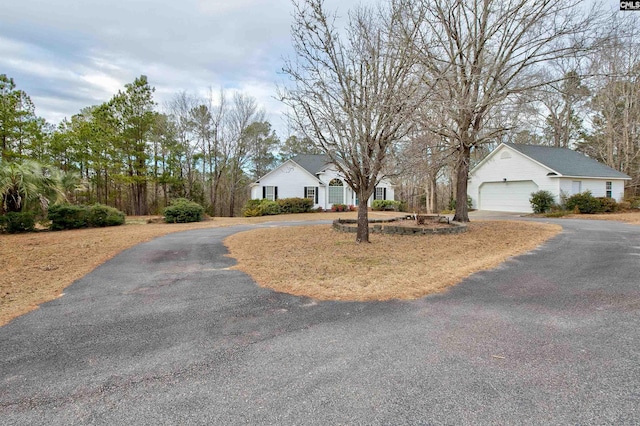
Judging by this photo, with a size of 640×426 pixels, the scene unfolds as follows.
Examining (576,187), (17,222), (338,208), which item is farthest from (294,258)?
(576,187)

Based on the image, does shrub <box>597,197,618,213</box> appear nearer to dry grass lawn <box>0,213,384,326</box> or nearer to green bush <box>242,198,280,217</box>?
green bush <box>242,198,280,217</box>

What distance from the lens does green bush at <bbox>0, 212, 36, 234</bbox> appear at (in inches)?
473

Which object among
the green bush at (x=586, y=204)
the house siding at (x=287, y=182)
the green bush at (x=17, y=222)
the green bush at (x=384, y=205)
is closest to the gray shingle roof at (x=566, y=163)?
the green bush at (x=586, y=204)

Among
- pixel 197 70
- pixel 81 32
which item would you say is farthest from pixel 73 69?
pixel 197 70

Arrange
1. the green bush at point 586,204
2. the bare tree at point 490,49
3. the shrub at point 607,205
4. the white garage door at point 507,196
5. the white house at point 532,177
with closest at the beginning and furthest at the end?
the bare tree at point 490,49, the green bush at point 586,204, the shrub at point 607,205, the white house at point 532,177, the white garage door at point 507,196

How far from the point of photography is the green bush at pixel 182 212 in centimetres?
1705

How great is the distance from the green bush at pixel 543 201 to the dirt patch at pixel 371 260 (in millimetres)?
10731

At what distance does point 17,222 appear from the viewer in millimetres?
12203

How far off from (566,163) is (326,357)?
24.9 meters

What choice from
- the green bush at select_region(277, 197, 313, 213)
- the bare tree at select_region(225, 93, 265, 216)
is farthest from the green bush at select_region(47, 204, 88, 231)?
the bare tree at select_region(225, 93, 265, 216)

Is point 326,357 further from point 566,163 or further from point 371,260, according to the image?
point 566,163

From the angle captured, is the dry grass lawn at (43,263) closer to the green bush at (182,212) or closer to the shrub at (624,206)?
the green bush at (182,212)

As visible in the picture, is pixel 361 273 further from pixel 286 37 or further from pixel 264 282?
pixel 286 37

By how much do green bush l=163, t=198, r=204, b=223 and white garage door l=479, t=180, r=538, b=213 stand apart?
67.0 ft
